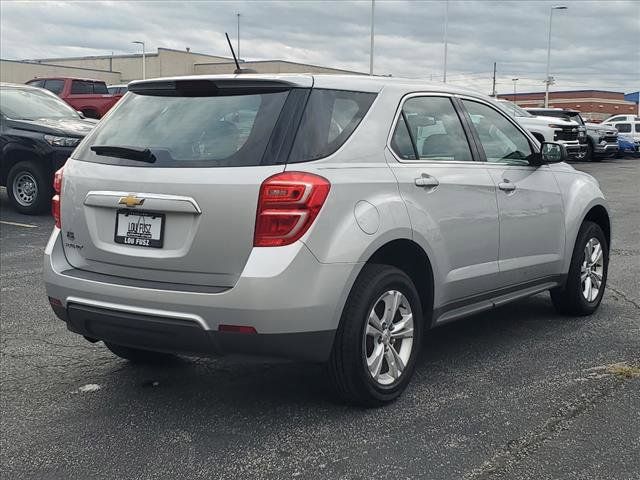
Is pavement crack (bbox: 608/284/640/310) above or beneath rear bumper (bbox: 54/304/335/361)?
beneath

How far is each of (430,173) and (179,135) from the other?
1421 millimetres

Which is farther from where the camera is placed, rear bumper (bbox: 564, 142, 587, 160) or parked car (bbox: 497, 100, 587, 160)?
rear bumper (bbox: 564, 142, 587, 160)

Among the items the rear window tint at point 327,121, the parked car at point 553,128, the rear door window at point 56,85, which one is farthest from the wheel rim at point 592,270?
the rear door window at point 56,85

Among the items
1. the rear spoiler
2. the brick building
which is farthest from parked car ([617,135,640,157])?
the brick building

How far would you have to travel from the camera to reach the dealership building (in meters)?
54.8

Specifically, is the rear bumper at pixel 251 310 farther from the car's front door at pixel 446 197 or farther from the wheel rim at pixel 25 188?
the wheel rim at pixel 25 188

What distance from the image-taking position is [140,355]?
496 cm

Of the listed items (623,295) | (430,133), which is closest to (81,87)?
(623,295)

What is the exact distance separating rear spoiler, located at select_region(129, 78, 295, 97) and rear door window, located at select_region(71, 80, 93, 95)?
18.8 m

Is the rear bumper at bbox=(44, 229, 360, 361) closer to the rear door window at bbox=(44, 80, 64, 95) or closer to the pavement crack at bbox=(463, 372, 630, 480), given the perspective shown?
the pavement crack at bbox=(463, 372, 630, 480)

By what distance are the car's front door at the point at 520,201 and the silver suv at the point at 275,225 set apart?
0.31 m

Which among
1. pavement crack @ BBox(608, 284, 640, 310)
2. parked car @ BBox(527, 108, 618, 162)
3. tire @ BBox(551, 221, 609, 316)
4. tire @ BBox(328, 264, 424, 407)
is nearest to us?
tire @ BBox(328, 264, 424, 407)

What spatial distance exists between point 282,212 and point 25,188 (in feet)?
30.5

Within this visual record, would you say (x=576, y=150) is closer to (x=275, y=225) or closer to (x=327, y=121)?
(x=327, y=121)
